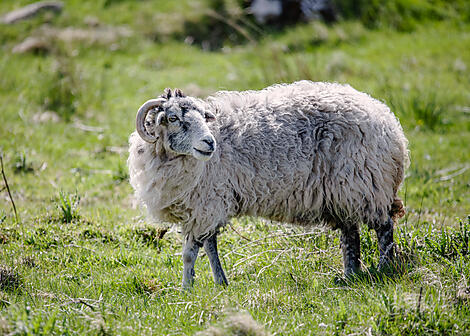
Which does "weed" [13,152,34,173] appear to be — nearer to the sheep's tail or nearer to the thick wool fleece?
the thick wool fleece

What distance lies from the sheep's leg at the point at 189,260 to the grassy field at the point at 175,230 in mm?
143

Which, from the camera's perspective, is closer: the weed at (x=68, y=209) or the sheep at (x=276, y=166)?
the sheep at (x=276, y=166)

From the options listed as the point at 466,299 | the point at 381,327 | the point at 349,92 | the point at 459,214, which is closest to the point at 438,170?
the point at 459,214

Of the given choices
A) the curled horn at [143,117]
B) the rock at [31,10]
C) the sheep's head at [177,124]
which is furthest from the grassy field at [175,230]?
the curled horn at [143,117]

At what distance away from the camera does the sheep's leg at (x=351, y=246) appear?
217 inches

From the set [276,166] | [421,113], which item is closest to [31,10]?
[421,113]

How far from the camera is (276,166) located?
17.5ft

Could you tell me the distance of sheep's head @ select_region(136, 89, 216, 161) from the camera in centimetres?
479

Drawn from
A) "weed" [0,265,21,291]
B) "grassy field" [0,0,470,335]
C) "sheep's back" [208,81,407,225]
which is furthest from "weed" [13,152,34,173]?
"sheep's back" [208,81,407,225]

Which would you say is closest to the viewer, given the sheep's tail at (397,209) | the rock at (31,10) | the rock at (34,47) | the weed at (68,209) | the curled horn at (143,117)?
the curled horn at (143,117)

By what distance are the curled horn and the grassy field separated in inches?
55.0

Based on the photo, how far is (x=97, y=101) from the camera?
11008mm

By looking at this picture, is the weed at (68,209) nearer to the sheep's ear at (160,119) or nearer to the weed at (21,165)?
the weed at (21,165)

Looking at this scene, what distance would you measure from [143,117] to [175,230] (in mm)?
1887
